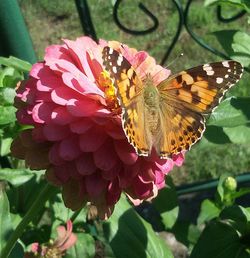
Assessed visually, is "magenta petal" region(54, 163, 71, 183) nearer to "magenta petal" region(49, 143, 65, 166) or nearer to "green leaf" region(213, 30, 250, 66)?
"magenta petal" region(49, 143, 65, 166)

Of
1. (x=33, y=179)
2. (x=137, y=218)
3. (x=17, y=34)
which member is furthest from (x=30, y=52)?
(x=137, y=218)

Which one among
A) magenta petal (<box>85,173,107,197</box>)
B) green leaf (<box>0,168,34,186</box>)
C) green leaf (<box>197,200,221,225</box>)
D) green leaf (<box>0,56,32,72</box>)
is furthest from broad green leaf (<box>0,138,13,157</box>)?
magenta petal (<box>85,173,107,197</box>)

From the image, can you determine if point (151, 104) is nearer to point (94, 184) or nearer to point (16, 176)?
point (94, 184)

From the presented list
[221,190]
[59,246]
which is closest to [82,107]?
[59,246]

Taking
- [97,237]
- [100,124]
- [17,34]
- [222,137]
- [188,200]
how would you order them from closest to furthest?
[100,124] < [222,137] < [17,34] < [97,237] < [188,200]

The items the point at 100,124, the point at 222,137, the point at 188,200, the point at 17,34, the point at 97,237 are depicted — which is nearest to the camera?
the point at 100,124

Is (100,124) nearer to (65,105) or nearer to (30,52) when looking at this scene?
(65,105)
